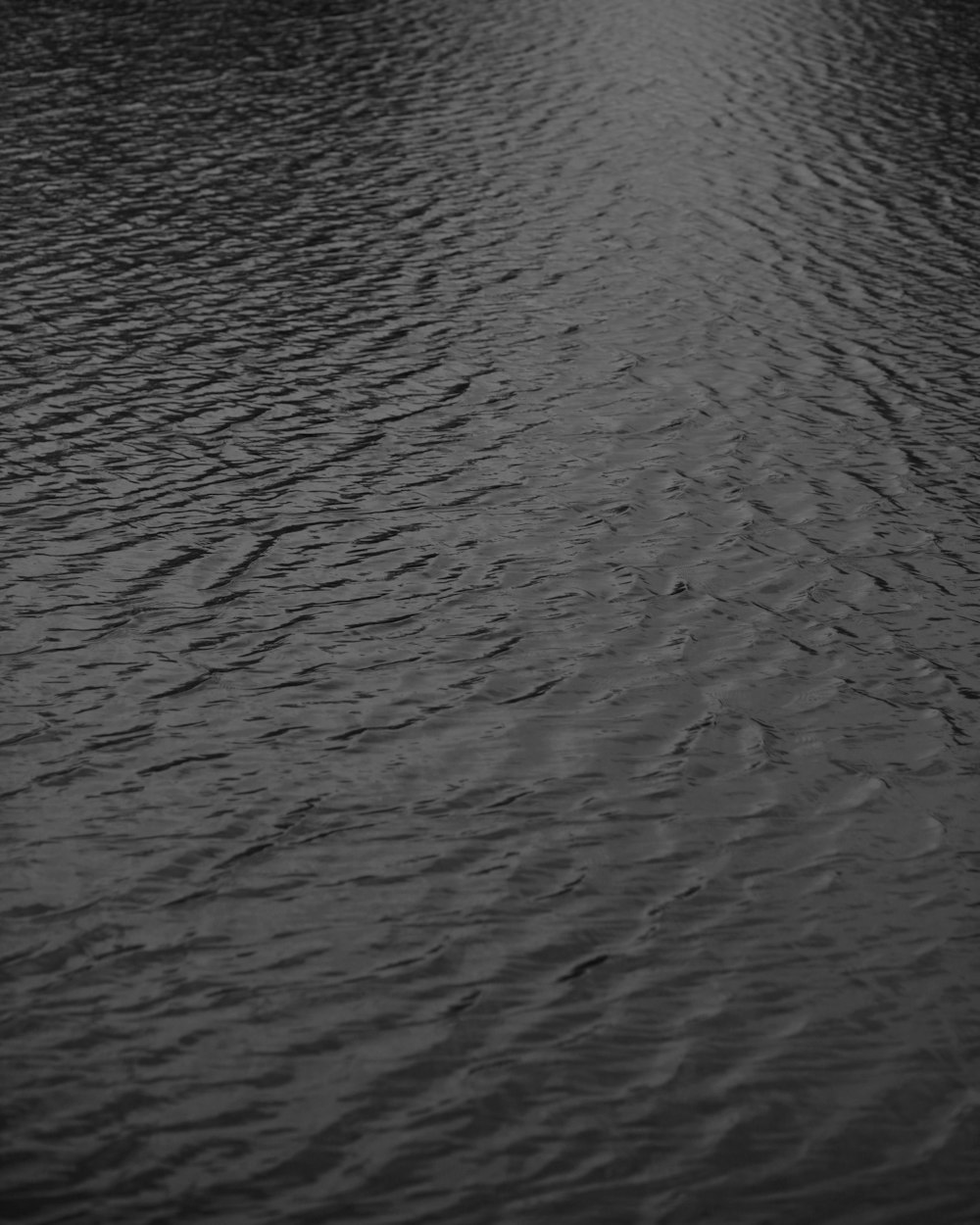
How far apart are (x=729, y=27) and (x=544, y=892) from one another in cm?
5879

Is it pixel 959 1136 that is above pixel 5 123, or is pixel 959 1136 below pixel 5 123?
below

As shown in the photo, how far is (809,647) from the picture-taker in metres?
20.2

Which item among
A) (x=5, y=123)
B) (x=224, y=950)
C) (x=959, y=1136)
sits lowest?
(x=959, y=1136)

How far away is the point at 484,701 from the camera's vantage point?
61.5 ft

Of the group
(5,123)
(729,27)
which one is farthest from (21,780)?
(729,27)

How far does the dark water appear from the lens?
1241 centimetres

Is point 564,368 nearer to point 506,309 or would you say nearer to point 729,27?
point 506,309

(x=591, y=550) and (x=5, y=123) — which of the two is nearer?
(x=591, y=550)

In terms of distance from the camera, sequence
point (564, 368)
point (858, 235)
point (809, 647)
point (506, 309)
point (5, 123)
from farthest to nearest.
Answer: point (5, 123), point (858, 235), point (506, 309), point (564, 368), point (809, 647)

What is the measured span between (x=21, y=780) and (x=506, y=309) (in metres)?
19.6

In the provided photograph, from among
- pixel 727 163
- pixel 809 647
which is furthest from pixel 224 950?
pixel 727 163

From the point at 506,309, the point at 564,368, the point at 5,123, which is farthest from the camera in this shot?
the point at 5,123

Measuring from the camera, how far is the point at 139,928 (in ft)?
47.1

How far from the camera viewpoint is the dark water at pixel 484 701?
40.7ft
